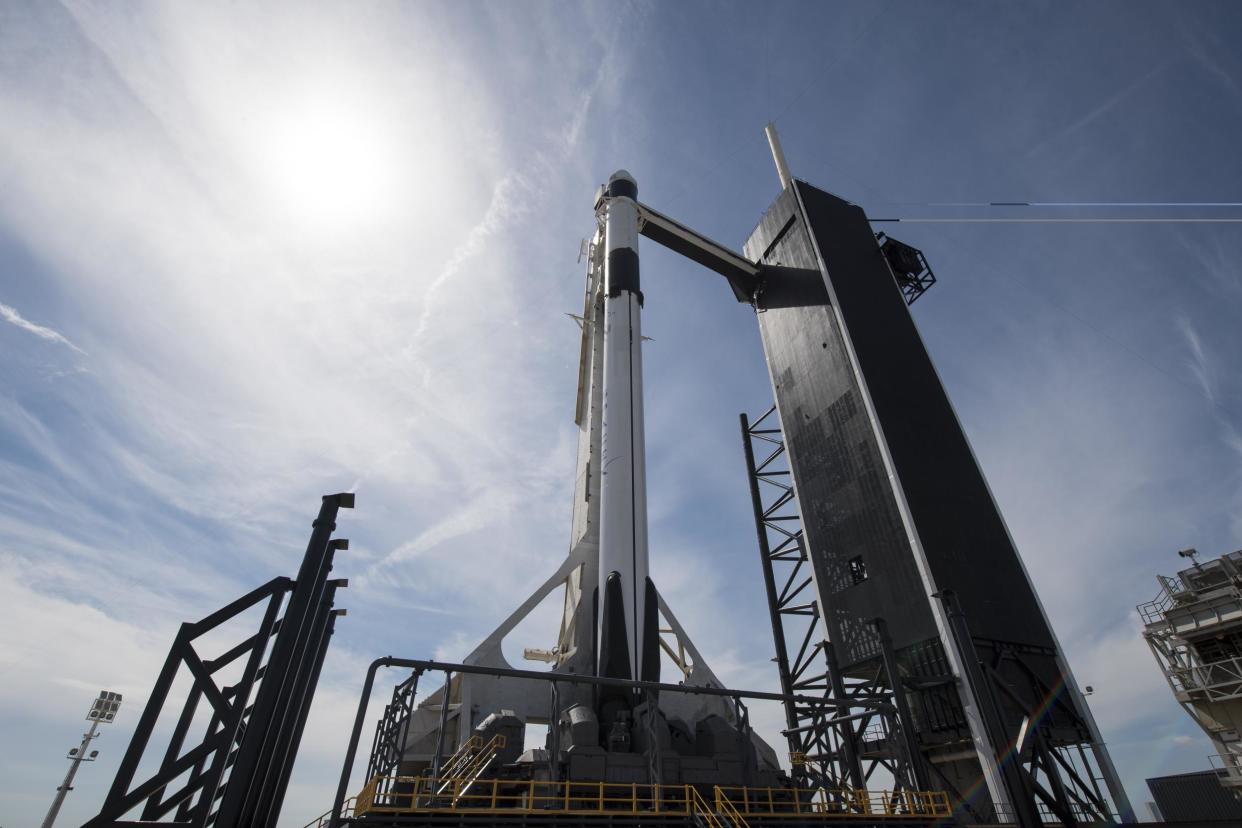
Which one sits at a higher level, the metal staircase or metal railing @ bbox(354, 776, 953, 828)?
the metal staircase

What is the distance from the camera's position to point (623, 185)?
3694cm

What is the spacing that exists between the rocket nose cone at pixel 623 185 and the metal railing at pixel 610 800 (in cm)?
3041

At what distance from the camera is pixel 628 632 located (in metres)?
21.3

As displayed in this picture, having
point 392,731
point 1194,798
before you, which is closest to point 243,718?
point 392,731

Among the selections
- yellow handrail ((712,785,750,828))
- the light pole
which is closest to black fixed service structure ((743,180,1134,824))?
yellow handrail ((712,785,750,828))

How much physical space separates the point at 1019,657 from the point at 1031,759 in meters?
3.23

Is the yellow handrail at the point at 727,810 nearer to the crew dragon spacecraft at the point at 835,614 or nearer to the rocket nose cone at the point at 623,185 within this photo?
the crew dragon spacecraft at the point at 835,614

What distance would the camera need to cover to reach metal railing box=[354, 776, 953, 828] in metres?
14.2

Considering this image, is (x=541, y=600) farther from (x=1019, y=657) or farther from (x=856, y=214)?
(x=856, y=214)

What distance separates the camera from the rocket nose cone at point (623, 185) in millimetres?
36562

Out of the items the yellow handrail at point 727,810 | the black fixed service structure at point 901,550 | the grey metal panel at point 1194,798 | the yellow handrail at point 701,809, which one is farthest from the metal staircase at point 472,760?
the grey metal panel at point 1194,798

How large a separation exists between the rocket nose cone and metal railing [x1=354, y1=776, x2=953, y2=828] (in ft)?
99.8

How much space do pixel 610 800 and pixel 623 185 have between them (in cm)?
3183

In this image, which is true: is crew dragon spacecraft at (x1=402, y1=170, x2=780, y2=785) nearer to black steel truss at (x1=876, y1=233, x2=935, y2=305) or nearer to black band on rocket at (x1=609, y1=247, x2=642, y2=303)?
black band on rocket at (x1=609, y1=247, x2=642, y2=303)
